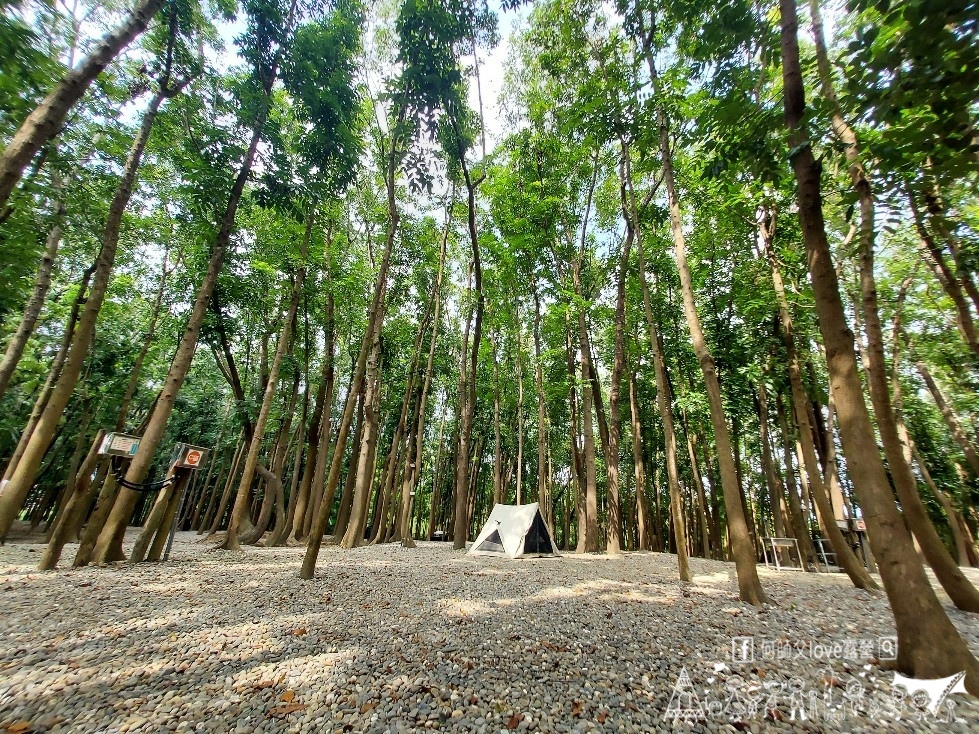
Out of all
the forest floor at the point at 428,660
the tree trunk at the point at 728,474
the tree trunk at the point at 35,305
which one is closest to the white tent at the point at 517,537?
the forest floor at the point at 428,660

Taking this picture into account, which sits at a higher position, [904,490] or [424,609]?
[904,490]

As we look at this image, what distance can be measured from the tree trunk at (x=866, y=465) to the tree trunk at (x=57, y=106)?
22.0ft

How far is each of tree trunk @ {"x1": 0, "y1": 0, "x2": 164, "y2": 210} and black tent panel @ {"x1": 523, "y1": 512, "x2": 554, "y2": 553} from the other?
37.9 feet

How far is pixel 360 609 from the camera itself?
479 centimetres

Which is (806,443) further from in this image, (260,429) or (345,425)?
(260,429)

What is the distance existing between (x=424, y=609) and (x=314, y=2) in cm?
1177

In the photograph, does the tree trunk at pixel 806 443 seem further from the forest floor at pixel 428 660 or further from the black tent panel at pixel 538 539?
the black tent panel at pixel 538 539

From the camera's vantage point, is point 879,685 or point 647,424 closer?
point 879,685

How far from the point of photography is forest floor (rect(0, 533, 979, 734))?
8.20 ft

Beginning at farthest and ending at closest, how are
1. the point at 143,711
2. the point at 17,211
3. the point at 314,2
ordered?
the point at 314,2 → the point at 17,211 → the point at 143,711

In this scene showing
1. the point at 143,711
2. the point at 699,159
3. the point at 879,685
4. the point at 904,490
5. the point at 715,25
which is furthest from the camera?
the point at 699,159

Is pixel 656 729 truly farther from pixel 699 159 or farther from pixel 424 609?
pixel 699 159

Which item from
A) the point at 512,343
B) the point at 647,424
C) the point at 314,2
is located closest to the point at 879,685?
the point at 314,2

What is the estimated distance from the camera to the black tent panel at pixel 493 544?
37.3 feet
